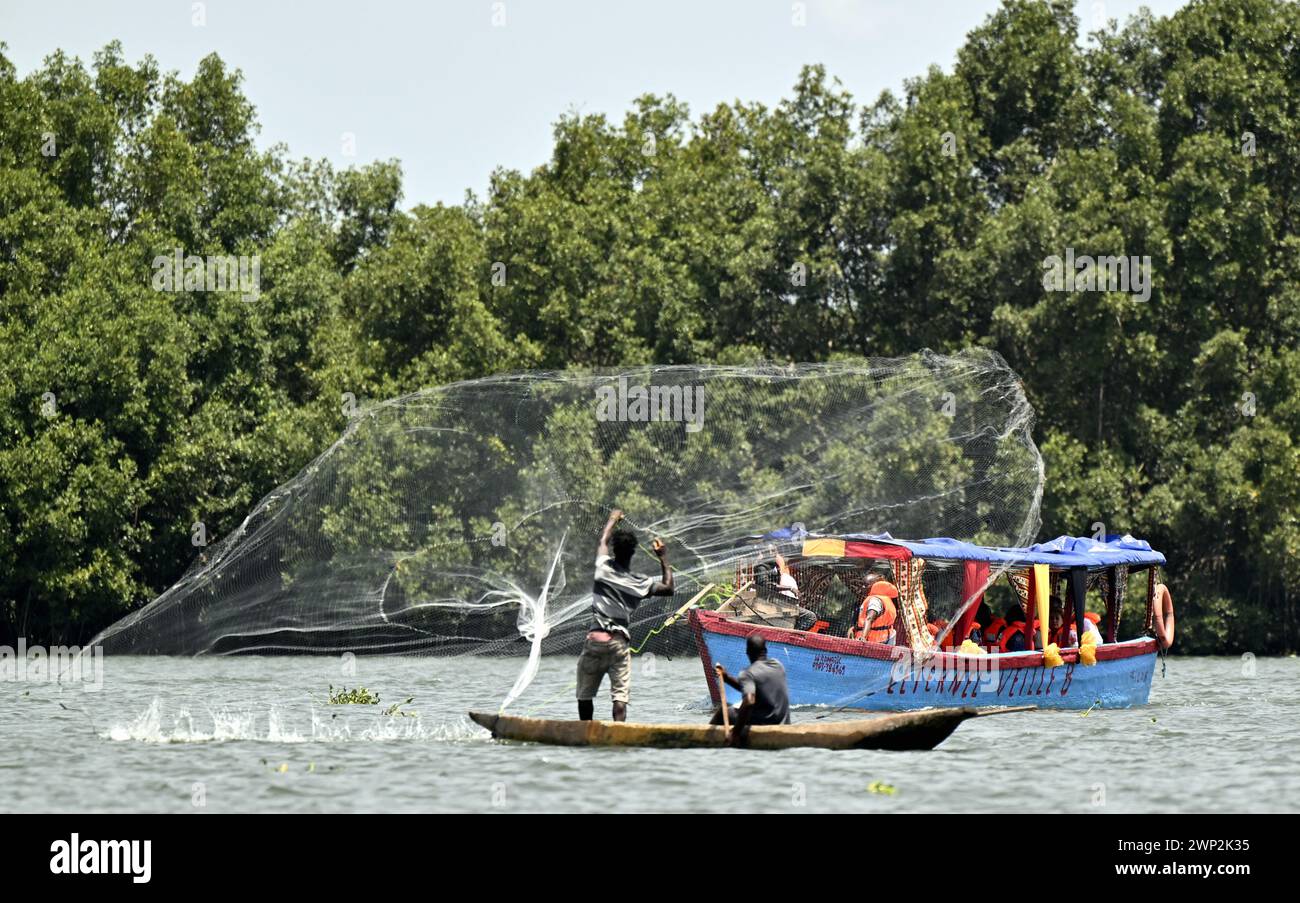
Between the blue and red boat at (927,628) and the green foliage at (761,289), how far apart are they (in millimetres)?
17523

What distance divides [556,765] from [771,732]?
6.75 feet

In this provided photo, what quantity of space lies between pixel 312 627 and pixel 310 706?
588 centimetres

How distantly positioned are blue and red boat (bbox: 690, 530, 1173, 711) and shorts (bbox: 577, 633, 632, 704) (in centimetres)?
359

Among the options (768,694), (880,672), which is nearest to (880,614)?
(880,672)

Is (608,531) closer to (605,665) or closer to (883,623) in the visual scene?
(605,665)

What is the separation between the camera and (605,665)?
19016mm

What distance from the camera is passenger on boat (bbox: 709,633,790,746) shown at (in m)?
18.6

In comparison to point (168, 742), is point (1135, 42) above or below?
above

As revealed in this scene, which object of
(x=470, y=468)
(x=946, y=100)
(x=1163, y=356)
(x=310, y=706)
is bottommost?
(x=310, y=706)

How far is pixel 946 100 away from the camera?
50.1m

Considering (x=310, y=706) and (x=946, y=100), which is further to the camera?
(x=946, y=100)

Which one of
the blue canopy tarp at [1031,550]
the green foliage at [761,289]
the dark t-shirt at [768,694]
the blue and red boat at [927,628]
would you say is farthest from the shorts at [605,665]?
the green foliage at [761,289]
